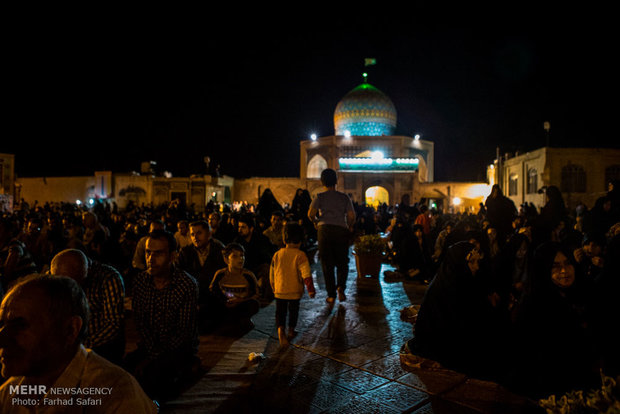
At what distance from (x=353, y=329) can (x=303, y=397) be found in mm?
1736

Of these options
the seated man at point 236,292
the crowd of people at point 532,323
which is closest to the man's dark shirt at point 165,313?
the seated man at point 236,292

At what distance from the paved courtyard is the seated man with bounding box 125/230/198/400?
0.98ft

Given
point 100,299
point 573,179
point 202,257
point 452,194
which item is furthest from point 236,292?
point 452,194

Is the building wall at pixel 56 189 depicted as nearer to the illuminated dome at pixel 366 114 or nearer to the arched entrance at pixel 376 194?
the illuminated dome at pixel 366 114

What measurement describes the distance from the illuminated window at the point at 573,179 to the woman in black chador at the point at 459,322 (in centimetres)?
2732

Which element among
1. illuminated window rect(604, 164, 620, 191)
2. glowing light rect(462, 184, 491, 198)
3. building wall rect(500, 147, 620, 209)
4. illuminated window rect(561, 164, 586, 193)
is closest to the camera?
building wall rect(500, 147, 620, 209)

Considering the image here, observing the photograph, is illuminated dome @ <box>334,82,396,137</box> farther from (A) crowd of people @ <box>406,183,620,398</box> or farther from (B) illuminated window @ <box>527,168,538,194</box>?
(A) crowd of people @ <box>406,183,620,398</box>

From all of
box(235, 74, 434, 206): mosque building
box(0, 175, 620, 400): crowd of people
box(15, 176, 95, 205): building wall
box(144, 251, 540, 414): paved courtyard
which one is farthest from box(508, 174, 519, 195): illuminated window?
box(15, 176, 95, 205): building wall

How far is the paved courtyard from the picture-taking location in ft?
9.52

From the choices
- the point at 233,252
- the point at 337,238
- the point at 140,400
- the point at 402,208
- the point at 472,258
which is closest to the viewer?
the point at 140,400

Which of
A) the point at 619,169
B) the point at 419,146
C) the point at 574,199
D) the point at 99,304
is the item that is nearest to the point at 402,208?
the point at 99,304

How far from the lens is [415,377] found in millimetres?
3393

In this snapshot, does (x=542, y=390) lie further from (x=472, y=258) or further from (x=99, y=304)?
(x=99, y=304)

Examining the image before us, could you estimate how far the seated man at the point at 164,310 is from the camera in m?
3.18
